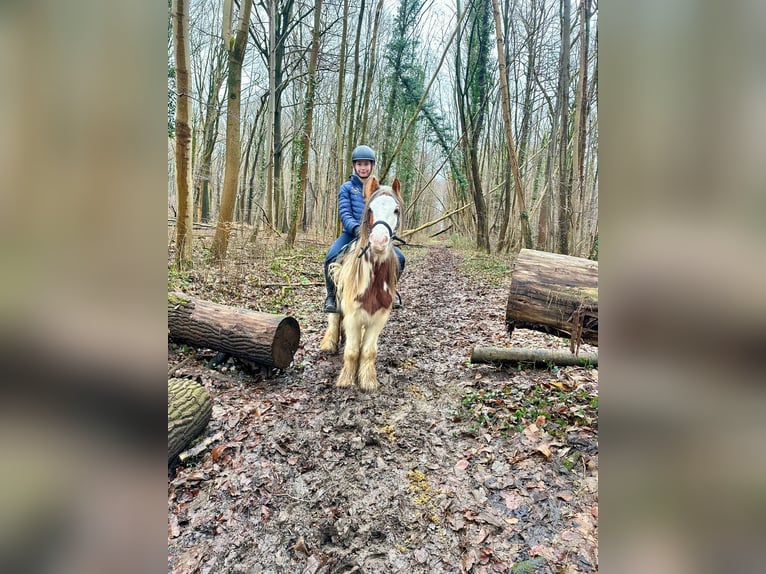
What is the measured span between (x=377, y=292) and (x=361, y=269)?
11.2 inches

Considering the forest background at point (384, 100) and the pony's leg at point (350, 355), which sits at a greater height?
the forest background at point (384, 100)

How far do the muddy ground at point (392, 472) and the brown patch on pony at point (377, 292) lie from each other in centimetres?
79

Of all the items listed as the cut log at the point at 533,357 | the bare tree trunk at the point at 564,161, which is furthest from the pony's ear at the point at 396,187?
the bare tree trunk at the point at 564,161

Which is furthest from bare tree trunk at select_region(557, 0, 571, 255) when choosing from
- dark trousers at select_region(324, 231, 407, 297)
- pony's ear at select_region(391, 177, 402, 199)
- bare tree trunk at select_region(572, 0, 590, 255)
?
pony's ear at select_region(391, 177, 402, 199)

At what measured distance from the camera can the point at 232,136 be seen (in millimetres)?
6219

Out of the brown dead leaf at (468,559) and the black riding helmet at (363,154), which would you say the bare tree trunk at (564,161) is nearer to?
the black riding helmet at (363,154)

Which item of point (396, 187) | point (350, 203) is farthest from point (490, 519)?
point (350, 203)

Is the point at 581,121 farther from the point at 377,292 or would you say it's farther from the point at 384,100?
the point at 384,100

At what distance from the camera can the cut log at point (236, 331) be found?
3334mm

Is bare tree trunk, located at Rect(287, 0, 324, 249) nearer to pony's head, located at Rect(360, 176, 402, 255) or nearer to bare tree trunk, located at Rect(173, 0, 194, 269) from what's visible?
bare tree trunk, located at Rect(173, 0, 194, 269)

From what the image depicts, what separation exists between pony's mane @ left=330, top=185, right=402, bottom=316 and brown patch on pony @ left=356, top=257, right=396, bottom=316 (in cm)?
1
